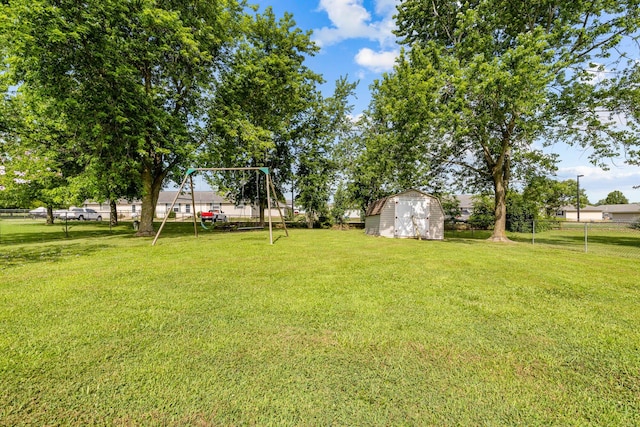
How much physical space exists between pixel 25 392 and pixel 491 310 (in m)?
5.63

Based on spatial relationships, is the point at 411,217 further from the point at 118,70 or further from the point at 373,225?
the point at 118,70

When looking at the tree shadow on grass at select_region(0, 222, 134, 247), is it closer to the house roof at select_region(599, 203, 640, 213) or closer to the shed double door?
the shed double door

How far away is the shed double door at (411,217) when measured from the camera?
17.7m

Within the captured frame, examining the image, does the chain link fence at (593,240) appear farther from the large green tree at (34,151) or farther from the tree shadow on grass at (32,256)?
the large green tree at (34,151)

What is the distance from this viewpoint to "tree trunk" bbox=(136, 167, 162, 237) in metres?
15.4

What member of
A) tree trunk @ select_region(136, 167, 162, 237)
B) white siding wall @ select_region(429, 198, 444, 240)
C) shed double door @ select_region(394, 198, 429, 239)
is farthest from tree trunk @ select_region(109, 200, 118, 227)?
white siding wall @ select_region(429, 198, 444, 240)

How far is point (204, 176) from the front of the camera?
56.4 feet

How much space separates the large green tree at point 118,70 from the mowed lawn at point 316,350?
29.4 feet

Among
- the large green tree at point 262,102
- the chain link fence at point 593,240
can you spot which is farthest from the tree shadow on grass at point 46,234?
the chain link fence at point 593,240

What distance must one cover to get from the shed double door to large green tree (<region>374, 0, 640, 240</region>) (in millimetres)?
2621

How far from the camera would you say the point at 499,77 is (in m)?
11.2

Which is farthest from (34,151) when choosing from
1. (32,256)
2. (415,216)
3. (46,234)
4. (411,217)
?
(415,216)

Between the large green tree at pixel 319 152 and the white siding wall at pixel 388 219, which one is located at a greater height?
the large green tree at pixel 319 152

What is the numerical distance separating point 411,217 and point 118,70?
1650cm
